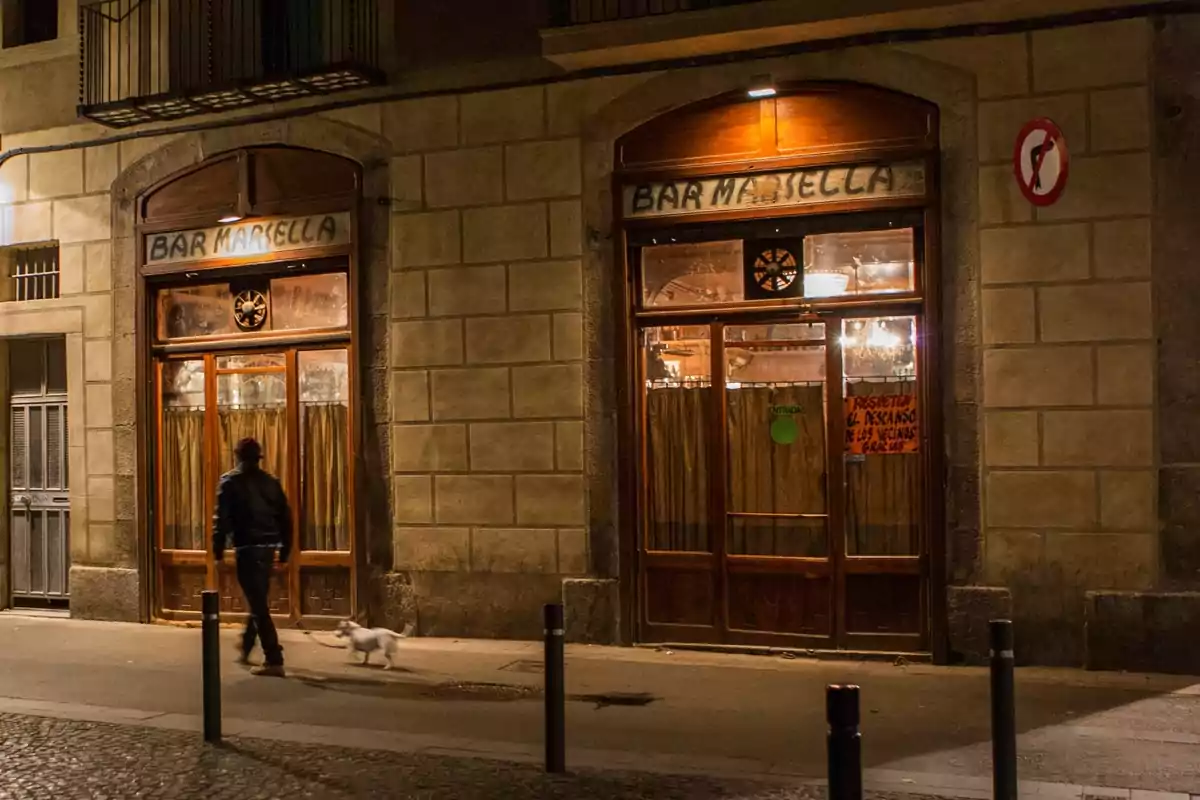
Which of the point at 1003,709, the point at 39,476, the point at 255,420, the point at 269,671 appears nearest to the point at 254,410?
the point at 255,420

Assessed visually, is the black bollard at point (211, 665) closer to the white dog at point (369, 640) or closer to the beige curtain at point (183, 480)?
the white dog at point (369, 640)

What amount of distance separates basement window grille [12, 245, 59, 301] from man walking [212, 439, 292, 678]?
16.1ft

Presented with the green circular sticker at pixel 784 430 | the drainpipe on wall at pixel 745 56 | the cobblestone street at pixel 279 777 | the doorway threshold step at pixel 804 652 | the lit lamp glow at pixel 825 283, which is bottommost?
the cobblestone street at pixel 279 777

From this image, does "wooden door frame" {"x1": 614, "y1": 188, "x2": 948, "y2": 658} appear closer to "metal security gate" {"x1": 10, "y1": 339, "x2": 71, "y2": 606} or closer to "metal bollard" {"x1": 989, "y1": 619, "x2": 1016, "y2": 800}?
"metal bollard" {"x1": 989, "y1": 619, "x2": 1016, "y2": 800}

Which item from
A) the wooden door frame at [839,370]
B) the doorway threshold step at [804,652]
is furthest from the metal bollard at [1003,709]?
the doorway threshold step at [804,652]

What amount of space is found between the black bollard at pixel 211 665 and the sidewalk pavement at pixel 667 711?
9.7 inches

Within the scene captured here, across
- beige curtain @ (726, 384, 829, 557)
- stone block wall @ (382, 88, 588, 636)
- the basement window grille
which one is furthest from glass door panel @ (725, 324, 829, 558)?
the basement window grille

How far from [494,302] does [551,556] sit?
2312mm

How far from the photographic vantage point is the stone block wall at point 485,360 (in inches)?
422

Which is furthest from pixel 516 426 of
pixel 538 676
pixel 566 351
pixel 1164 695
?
pixel 1164 695

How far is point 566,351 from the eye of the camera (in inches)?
422

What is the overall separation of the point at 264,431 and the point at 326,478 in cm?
86

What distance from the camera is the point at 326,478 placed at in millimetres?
11820

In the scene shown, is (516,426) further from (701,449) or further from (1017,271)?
(1017,271)
